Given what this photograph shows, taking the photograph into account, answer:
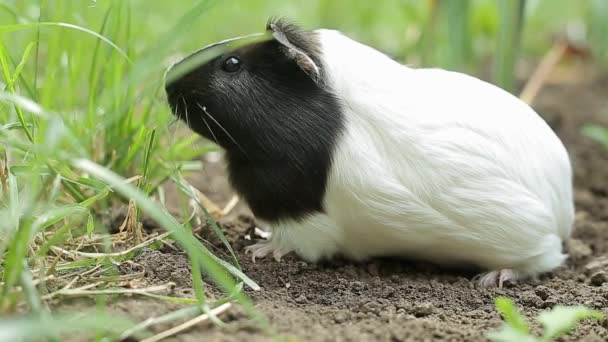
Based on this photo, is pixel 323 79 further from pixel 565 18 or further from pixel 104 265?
pixel 565 18

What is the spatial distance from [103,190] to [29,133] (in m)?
0.27

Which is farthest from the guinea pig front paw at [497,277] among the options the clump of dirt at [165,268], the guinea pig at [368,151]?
the clump of dirt at [165,268]

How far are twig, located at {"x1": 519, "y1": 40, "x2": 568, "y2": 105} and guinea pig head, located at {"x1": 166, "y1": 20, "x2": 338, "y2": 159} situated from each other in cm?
198

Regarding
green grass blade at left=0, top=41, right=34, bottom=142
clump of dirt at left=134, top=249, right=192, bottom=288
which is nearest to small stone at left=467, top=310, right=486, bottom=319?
clump of dirt at left=134, top=249, right=192, bottom=288

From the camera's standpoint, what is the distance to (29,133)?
2242 mm

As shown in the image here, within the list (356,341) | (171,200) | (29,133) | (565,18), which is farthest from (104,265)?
(565,18)

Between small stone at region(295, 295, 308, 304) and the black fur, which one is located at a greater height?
the black fur

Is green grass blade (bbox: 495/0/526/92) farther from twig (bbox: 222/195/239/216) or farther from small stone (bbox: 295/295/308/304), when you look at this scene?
small stone (bbox: 295/295/308/304)

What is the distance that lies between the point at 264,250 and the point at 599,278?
3.70 ft

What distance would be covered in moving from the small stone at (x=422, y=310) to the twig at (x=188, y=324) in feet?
1.86

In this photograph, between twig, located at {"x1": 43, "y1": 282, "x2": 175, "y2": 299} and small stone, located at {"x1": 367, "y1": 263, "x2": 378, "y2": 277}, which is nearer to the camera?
twig, located at {"x1": 43, "y1": 282, "x2": 175, "y2": 299}

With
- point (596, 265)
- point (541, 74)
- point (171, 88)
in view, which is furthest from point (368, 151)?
point (541, 74)

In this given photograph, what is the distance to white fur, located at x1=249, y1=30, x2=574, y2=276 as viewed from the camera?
2361 mm

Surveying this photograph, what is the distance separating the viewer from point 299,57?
239 cm
